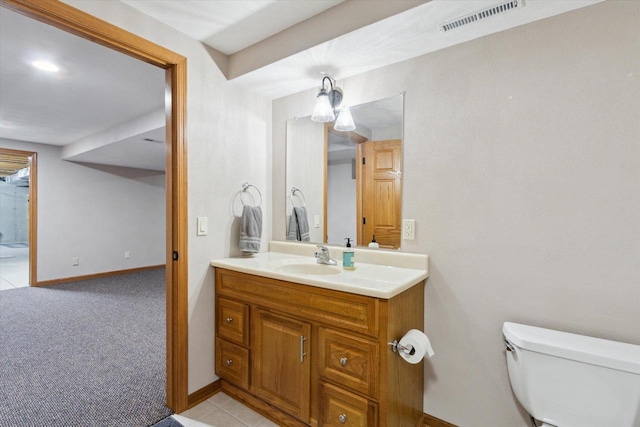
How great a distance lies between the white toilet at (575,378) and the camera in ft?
3.59

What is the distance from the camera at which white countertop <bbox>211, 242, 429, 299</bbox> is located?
1.37 m

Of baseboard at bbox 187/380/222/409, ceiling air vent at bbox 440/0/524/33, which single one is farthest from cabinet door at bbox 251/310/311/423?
ceiling air vent at bbox 440/0/524/33

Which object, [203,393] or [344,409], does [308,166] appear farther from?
[203,393]

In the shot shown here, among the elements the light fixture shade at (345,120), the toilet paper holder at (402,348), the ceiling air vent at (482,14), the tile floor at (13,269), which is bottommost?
the tile floor at (13,269)

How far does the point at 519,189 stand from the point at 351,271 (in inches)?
37.0

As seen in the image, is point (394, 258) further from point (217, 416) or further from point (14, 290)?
point (14, 290)

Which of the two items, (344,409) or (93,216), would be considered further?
(93,216)

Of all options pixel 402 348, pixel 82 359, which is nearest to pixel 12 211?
pixel 82 359

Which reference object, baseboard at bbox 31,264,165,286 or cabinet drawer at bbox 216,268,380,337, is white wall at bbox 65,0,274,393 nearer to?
cabinet drawer at bbox 216,268,380,337

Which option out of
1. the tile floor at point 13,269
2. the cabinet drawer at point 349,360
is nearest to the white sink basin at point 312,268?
the cabinet drawer at point 349,360

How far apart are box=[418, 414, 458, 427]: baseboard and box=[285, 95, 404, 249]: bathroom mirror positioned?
0.97 meters

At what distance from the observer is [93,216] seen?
541 cm

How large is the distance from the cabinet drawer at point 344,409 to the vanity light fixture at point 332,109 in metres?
1.54

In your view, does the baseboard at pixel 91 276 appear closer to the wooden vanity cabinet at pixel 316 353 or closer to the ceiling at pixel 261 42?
the ceiling at pixel 261 42
